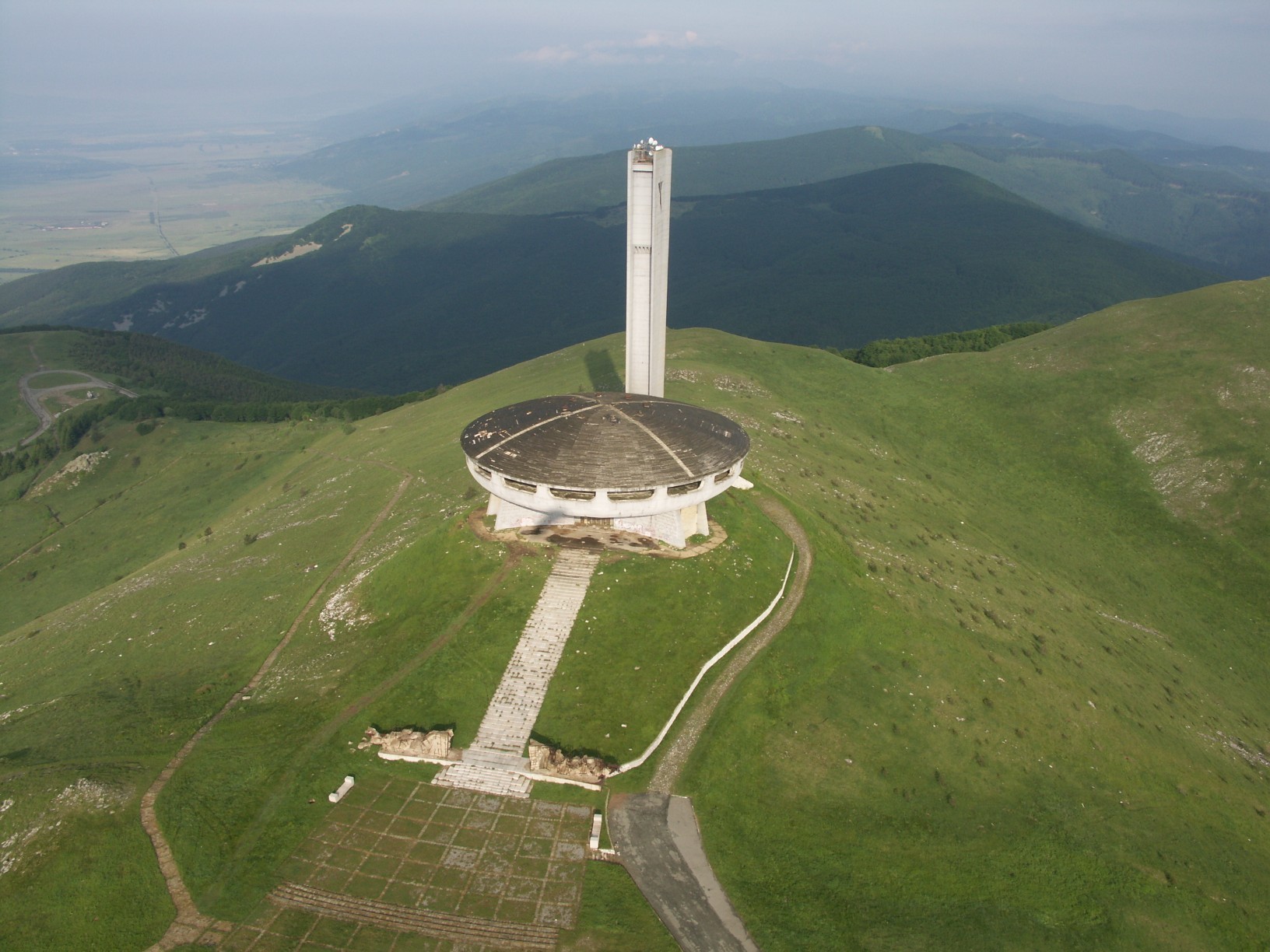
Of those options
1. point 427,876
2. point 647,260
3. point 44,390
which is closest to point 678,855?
point 427,876

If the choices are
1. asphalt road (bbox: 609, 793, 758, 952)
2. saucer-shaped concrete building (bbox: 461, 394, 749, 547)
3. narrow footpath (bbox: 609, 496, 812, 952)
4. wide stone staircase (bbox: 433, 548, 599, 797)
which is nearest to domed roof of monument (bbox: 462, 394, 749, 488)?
saucer-shaped concrete building (bbox: 461, 394, 749, 547)

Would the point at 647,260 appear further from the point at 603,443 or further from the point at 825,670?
the point at 825,670

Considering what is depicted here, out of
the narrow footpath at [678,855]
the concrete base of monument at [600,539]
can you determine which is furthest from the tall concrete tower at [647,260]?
the narrow footpath at [678,855]

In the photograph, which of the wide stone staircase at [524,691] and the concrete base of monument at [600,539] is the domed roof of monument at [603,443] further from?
the wide stone staircase at [524,691]

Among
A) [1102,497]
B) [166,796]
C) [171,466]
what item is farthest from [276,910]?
[171,466]

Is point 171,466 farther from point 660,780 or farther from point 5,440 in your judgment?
point 660,780

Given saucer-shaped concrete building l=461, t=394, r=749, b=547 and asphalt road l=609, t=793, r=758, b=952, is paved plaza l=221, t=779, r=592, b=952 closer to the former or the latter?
asphalt road l=609, t=793, r=758, b=952
